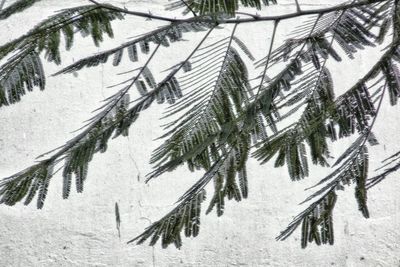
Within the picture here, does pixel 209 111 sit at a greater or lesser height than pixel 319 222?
greater

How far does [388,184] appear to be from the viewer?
7.82ft

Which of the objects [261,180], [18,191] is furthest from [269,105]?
[261,180]

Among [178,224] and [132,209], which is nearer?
[178,224]

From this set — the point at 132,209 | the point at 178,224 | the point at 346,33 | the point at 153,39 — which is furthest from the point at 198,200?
the point at 132,209

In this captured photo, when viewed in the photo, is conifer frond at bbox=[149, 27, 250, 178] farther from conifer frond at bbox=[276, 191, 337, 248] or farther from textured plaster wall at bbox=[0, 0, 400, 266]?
textured plaster wall at bbox=[0, 0, 400, 266]

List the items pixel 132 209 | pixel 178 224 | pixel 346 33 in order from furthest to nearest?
pixel 132 209 → pixel 346 33 → pixel 178 224

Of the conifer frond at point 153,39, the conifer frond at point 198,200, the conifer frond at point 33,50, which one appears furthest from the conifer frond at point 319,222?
the conifer frond at point 33,50

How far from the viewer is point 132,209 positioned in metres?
2.30

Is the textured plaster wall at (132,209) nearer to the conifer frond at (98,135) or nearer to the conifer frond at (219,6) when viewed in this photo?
the conifer frond at (98,135)

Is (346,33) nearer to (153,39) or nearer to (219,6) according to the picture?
(219,6)

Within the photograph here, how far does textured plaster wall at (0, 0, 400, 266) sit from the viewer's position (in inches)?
89.4

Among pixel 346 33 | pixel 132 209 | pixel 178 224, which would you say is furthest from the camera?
pixel 132 209

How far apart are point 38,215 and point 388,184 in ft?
4.08

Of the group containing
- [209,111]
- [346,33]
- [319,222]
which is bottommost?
[319,222]
